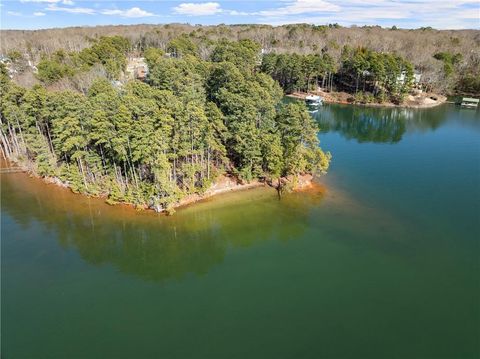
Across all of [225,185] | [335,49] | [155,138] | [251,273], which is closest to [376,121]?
[335,49]

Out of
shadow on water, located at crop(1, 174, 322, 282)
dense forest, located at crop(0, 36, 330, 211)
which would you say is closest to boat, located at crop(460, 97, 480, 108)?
dense forest, located at crop(0, 36, 330, 211)

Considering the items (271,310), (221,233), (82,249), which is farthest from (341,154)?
(82,249)

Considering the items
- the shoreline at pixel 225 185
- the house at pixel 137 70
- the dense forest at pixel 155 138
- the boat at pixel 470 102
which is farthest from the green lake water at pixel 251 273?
the house at pixel 137 70

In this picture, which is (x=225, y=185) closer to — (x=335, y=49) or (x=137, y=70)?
(x=137, y=70)

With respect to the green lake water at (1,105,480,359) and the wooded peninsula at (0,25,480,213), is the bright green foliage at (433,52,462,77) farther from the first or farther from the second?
the wooded peninsula at (0,25,480,213)

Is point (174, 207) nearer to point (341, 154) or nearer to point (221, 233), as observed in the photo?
point (221, 233)

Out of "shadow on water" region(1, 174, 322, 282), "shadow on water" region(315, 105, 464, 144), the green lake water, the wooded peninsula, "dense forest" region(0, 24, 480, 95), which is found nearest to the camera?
the green lake water

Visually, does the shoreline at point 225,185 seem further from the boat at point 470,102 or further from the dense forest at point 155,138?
the boat at point 470,102
